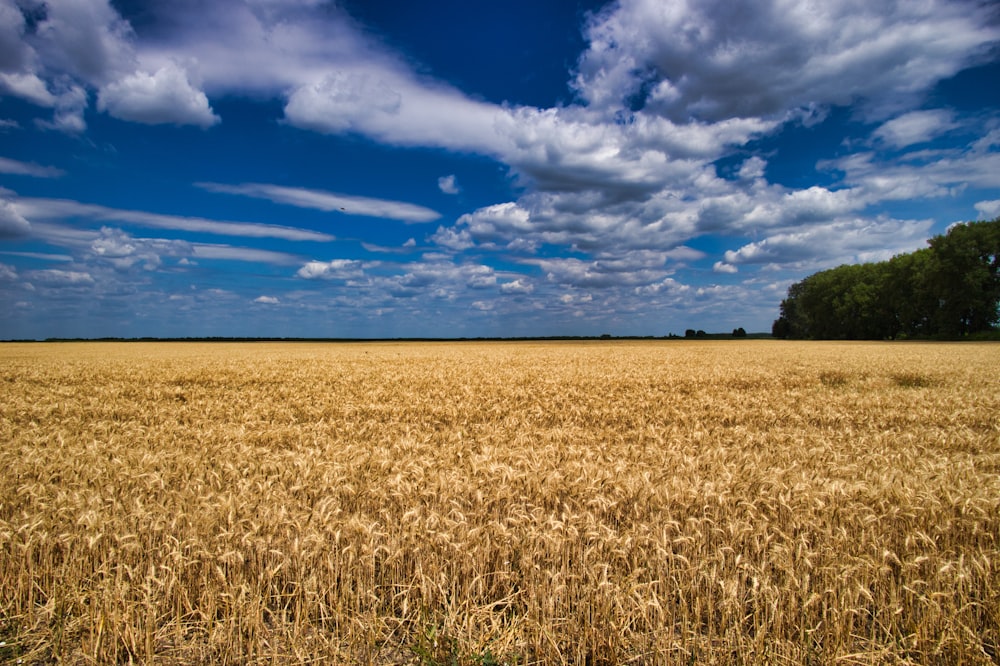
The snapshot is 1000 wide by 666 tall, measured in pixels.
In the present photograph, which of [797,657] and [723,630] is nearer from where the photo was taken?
[797,657]

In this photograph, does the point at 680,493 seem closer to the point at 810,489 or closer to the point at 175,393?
the point at 810,489

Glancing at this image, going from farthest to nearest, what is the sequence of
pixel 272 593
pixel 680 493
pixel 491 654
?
1. pixel 680 493
2. pixel 272 593
3. pixel 491 654

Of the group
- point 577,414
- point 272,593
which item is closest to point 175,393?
point 577,414

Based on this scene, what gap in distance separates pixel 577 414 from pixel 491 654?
10.2 metres

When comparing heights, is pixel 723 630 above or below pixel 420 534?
below

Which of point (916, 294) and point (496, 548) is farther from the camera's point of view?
point (916, 294)

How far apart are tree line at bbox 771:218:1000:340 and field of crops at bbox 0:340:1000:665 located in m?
91.9

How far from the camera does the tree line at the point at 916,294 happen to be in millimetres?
76750

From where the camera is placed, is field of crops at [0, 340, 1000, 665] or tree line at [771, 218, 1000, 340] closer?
field of crops at [0, 340, 1000, 665]

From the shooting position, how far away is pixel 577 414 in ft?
43.7

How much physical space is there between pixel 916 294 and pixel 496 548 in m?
109

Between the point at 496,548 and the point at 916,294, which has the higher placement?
the point at 916,294

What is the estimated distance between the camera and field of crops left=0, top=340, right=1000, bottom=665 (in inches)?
142

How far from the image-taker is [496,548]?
4660 millimetres
